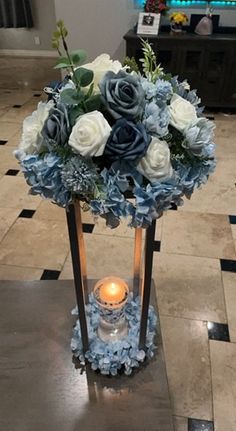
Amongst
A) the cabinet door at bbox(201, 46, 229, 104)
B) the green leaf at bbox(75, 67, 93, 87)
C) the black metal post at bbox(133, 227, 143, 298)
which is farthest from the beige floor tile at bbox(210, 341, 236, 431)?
the cabinet door at bbox(201, 46, 229, 104)

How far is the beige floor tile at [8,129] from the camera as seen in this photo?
363 centimetres

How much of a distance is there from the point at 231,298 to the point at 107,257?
0.74m

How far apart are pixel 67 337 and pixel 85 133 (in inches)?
33.2

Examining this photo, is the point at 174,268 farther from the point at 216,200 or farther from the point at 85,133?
the point at 85,133

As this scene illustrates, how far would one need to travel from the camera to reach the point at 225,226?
241 centimetres

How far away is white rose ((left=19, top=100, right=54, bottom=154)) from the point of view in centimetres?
79

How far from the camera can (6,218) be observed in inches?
98.0

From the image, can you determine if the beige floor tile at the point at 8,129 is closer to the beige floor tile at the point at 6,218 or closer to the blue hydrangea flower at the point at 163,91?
the beige floor tile at the point at 6,218

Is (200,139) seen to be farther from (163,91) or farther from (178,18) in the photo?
(178,18)

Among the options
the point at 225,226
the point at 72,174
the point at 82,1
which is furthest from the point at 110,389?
the point at 82,1

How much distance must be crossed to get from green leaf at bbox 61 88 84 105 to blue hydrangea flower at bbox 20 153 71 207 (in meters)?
0.12

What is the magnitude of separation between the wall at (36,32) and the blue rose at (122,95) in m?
6.02

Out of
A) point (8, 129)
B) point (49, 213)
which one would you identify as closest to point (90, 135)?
point (49, 213)

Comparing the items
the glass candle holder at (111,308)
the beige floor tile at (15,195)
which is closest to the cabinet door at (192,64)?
the beige floor tile at (15,195)
